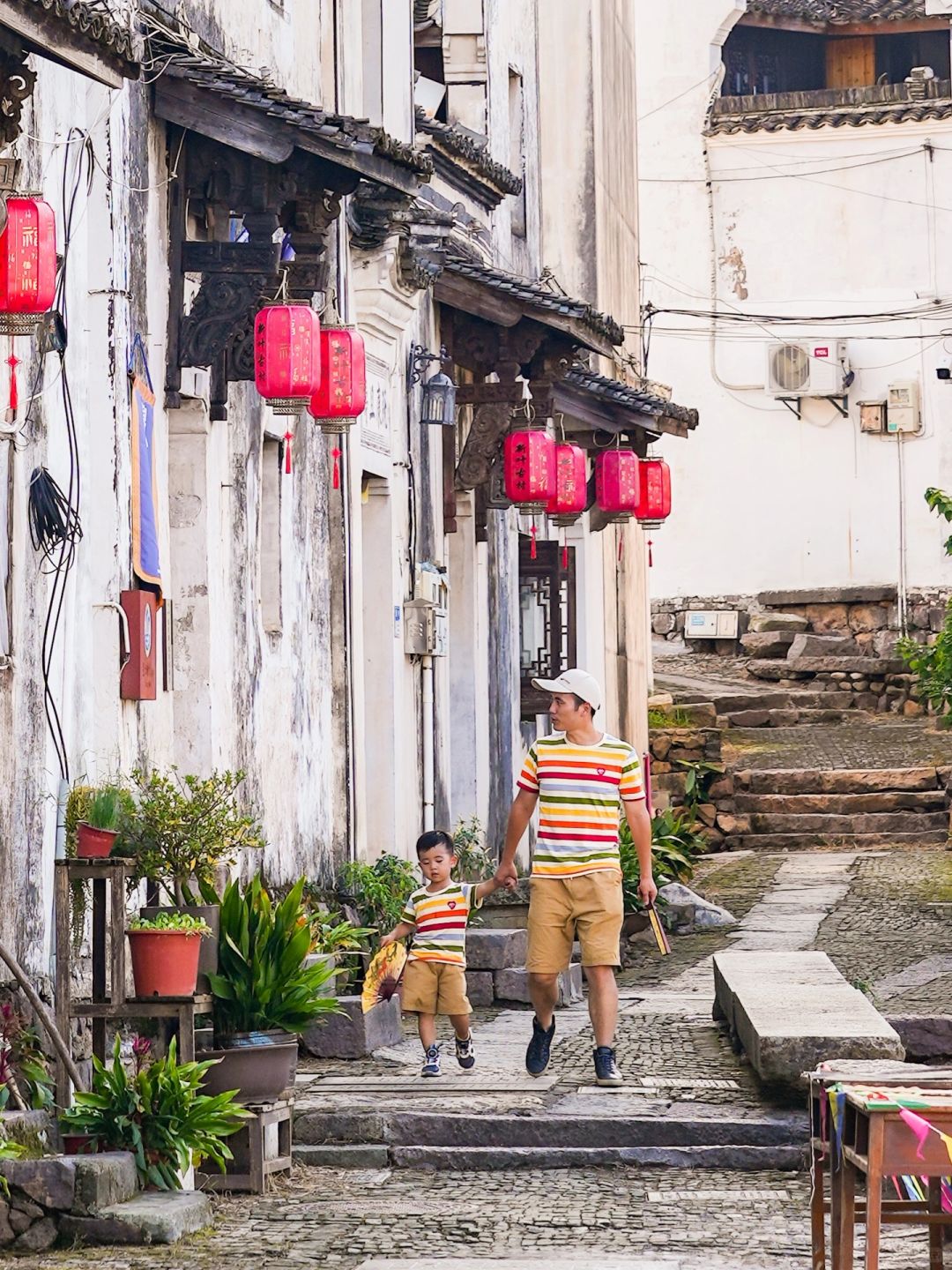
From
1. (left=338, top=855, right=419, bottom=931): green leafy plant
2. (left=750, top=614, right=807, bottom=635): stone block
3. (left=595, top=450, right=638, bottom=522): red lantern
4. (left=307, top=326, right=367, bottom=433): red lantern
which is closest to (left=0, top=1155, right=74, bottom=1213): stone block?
(left=307, top=326, right=367, bottom=433): red lantern

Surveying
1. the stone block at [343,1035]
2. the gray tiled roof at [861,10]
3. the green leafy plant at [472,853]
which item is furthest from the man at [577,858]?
the gray tiled roof at [861,10]

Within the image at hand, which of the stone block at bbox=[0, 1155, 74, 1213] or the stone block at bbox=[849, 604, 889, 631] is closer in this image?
the stone block at bbox=[0, 1155, 74, 1213]

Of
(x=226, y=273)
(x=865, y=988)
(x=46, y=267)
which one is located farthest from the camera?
(x=865, y=988)

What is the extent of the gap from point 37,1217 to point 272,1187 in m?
1.46

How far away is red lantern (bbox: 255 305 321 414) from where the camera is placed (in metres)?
11.0

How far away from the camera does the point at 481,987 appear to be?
45.1 feet

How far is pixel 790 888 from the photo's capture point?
21.4 m

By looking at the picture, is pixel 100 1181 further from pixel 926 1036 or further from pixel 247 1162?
pixel 926 1036

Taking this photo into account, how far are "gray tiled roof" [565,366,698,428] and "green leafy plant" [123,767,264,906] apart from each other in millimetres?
9152

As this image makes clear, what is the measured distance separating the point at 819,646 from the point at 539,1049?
961 inches

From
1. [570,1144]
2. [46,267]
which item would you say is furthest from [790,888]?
[46,267]

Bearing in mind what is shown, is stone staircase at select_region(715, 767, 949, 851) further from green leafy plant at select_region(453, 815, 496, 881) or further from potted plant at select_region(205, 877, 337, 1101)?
potted plant at select_region(205, 877, 337, 1101)

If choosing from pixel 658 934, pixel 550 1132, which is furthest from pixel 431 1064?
pixel 658 934

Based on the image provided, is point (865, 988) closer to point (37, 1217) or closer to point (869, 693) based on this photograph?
point (37, 1217)
